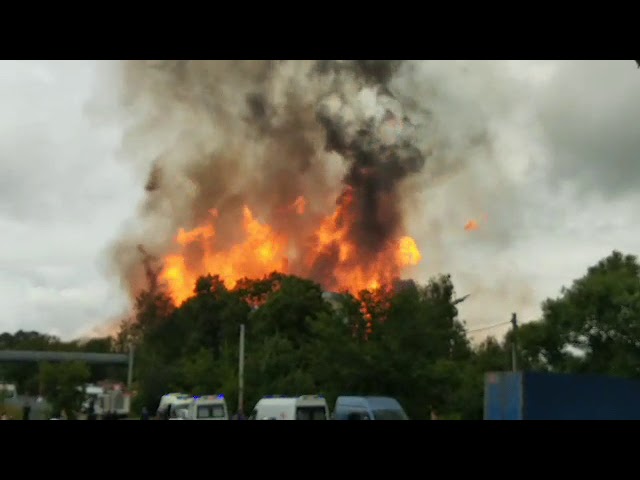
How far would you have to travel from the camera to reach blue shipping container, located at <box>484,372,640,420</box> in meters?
21.9

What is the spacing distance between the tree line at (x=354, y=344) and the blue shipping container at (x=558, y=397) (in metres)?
17.5

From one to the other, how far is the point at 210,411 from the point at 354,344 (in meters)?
12.6

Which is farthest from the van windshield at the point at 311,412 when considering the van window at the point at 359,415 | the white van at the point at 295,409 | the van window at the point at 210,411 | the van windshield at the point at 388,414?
the van window at the point at 210,411

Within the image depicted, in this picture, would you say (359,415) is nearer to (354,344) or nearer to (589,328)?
(354,344)

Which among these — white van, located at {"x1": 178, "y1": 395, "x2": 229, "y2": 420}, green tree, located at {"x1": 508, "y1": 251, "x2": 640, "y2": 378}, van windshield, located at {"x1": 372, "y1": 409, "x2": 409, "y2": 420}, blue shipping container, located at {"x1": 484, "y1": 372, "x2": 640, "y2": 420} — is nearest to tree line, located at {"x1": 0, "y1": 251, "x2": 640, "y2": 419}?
green tree, located at {"x1": 508, "y1": 251, "x2": 640, "y2": 378}

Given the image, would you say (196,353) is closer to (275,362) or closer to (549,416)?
(275,362)

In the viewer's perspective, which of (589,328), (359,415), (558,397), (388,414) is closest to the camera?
(558,397)

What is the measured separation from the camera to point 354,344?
4222 cm

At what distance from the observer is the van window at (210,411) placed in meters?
31.0

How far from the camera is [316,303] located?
2160 inches

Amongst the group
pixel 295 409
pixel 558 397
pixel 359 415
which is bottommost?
pixel 359 415

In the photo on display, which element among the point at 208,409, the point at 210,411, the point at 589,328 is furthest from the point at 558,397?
the point at 589,328
